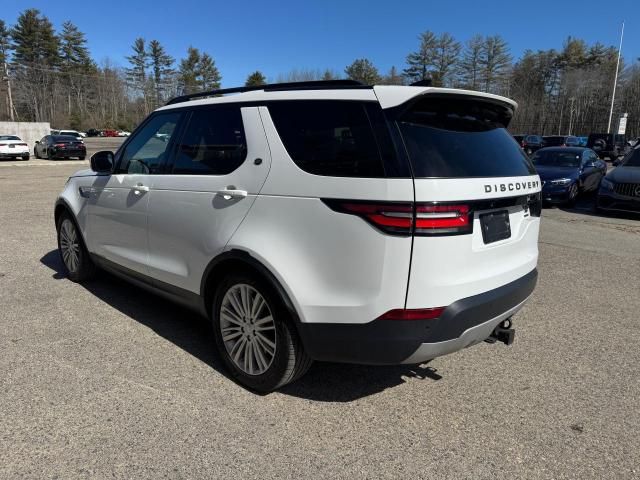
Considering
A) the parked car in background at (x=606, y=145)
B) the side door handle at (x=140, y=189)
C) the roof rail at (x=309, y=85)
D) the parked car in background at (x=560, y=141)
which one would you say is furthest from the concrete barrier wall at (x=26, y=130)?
the roof rail at (x=309, y=85)

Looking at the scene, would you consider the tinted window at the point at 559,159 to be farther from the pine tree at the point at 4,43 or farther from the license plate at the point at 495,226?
the pine tree at the point at 4,43

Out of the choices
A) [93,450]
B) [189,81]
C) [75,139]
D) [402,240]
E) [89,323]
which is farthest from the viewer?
[189,81]

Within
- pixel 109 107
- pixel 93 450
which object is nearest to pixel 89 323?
pixel 93 450

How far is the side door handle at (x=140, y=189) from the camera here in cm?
380

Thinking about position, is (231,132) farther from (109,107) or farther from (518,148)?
(109,107)

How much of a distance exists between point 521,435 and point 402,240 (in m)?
1.35

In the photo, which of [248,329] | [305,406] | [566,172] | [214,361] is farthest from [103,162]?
[566,172]

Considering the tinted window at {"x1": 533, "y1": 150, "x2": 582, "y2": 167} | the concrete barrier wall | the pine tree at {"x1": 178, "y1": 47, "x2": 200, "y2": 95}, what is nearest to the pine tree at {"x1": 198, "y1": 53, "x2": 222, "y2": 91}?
the pine tree at {"x1": 178, "y1": 47, "x2": 200, "y2": 95}

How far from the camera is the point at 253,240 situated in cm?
282

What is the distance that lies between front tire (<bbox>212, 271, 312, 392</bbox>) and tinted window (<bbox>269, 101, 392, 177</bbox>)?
79 centimetres

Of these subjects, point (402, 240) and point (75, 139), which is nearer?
point (402, 240)

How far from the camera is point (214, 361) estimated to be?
3510mm

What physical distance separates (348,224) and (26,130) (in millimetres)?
49466

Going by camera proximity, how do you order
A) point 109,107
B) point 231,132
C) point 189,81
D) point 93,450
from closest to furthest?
point 93,450, point 231,132, point 189,81, point 109,107
